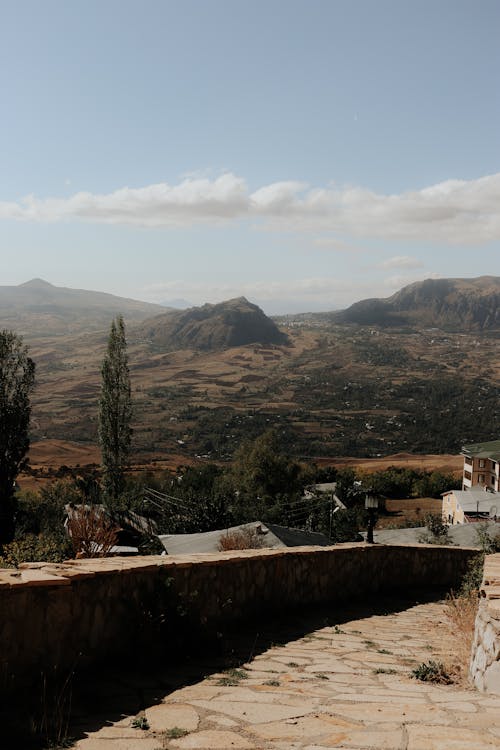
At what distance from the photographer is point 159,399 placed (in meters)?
118

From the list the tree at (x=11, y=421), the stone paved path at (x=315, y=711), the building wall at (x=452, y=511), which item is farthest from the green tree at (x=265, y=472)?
the stone paved path at (x=315, y=711)

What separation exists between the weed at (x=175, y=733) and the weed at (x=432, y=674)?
2173mm

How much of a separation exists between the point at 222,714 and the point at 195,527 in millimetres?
21215

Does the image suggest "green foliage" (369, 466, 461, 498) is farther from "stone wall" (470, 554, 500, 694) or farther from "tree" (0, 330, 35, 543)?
"stone wall" (470, 554, 500, 694)

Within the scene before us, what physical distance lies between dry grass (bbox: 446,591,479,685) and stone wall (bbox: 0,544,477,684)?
1.69m

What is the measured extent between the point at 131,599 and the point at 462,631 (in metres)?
3.13

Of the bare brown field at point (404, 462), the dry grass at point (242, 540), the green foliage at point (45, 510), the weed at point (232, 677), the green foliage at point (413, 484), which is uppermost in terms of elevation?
the weed at point (232, 677)

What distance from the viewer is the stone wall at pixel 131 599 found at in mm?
4262

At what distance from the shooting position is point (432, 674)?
5117 mm

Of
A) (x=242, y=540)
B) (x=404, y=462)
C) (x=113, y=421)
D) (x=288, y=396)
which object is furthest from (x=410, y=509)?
(x=288, y=396)

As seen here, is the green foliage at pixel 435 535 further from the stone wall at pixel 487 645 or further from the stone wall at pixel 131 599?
the stone wall at pixel 487 645

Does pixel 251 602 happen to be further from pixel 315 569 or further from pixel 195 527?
pixel 195 527

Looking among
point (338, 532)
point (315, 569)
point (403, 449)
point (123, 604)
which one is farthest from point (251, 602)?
point (403, 449)

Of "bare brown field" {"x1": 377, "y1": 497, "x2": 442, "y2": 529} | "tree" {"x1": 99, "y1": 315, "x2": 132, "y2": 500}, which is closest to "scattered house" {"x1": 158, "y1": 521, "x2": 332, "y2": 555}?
"tree" {"x1": 99, "y1": 315, "x2": 132, "y2": 500}
